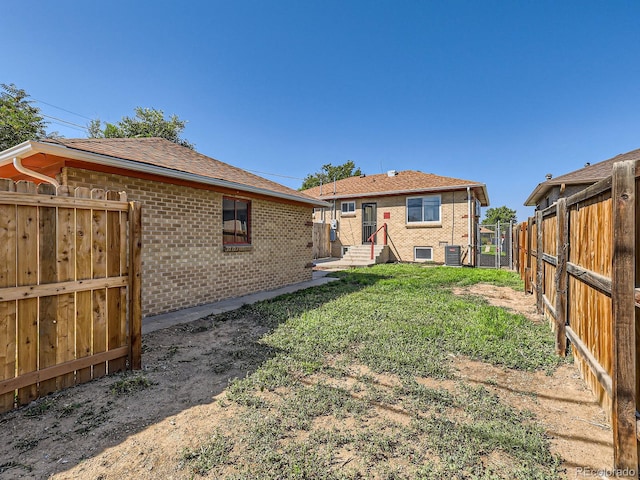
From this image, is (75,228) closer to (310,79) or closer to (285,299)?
(285,299)

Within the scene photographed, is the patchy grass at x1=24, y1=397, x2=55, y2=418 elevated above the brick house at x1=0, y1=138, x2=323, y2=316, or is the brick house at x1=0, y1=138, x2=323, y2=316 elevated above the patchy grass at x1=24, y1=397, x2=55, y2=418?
the brick house at x1=0, y1=138, x2=323, y2=316

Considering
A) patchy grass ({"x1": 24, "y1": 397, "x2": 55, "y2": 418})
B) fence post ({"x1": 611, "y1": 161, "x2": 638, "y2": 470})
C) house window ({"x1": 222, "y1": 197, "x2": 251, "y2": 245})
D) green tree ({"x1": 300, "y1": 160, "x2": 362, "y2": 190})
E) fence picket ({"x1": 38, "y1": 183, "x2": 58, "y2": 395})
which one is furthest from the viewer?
green tree ({"x1": 300, "y1": 160, "x2": 362, "y2": 190})

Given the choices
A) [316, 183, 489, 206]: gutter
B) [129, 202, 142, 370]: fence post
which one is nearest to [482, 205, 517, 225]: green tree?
[316, 183, 489, 206]: gutter

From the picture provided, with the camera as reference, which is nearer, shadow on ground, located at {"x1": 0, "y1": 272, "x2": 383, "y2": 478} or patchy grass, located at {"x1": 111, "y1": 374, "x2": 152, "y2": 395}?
shadow on ground, located at {"x1": 0, "y1": 272, "x2": 383, "y2": 478}

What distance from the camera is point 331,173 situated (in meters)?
46.2

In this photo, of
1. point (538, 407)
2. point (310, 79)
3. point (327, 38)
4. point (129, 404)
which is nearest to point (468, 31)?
point (327, 38)

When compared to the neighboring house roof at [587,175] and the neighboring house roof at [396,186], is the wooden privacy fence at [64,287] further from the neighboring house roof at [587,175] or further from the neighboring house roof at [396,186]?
the neighboring house roof at [587,175]

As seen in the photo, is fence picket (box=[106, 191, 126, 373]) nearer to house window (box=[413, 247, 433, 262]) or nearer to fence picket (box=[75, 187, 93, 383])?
fence picket (box=[75, 187, 93, 383])

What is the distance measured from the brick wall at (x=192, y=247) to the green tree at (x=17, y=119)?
1989 cm

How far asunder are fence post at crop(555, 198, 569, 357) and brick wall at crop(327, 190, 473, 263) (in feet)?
35.7

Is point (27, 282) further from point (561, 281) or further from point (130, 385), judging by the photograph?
point (561, 281)

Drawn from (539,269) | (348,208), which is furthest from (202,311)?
(348,208)

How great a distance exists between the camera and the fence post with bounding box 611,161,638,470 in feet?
5.53

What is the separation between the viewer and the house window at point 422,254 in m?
14.9
